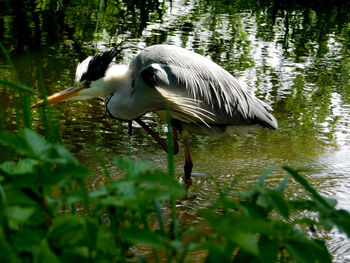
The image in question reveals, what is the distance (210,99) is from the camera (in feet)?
14.4

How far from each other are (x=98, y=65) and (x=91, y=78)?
0.38 feet

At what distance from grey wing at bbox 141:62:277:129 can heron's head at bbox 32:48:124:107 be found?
0.32 m

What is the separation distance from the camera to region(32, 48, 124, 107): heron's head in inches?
166

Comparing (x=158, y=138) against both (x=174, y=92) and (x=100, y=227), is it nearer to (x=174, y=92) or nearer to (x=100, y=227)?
(x=174, y=92)

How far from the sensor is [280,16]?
995 cm

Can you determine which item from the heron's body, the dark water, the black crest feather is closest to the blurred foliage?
the dark water

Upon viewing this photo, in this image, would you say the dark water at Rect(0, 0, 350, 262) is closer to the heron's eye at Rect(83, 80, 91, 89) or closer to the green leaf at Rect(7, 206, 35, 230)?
the heron's eye at Rect(83, 80, 91, 89)

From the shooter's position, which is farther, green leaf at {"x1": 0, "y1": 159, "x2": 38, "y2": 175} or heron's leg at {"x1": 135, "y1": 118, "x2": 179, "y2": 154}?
heron's leg at {"x1": 135, "y1": 118, "x2": 179, "y2": 154}

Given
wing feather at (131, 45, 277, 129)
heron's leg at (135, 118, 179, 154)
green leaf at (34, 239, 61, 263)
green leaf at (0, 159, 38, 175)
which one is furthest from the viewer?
heron's leg at (135, 118, 179, 154)

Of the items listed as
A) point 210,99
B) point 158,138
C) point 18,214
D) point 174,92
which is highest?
point 18,214

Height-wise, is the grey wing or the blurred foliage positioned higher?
the blurred foliage

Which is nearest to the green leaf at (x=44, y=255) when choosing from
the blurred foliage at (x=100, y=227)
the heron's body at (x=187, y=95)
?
the blurred foliage at (x=100, y=227)

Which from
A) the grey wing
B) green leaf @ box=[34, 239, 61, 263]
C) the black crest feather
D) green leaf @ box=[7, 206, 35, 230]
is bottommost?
the grey wing

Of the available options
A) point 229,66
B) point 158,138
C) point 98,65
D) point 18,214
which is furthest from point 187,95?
point 18,214
